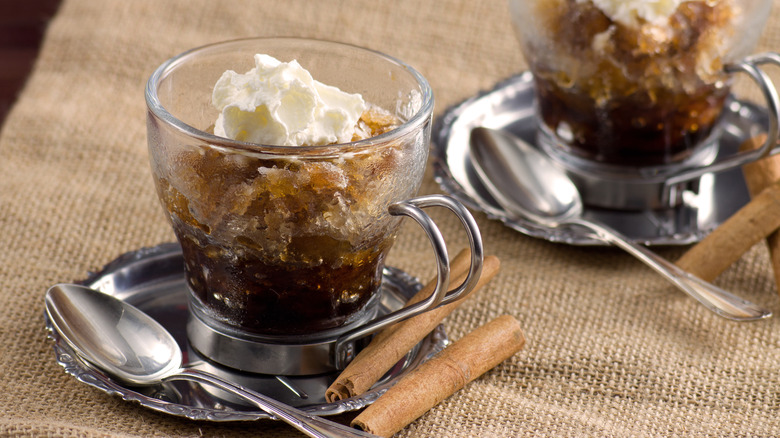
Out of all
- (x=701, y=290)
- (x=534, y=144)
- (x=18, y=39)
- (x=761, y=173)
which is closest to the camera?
(x=701, y=290)

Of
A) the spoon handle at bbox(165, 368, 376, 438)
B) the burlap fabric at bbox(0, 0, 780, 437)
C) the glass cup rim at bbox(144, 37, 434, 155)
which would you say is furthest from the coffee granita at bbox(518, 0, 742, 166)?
the spoon handle at bbox(165, 368, 376, 438)

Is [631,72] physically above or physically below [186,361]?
above

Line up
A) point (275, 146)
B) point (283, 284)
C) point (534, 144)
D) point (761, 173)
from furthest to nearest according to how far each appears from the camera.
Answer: point (534, 144) → point (761, 173) → point (283, 284) → point (275, 146)

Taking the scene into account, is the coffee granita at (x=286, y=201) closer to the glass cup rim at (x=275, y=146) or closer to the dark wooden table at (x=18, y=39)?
the glass cup rim at (x=275, y=146)

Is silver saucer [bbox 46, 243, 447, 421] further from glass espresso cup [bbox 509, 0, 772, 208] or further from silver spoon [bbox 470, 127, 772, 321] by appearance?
glass espresso cup [bbox 509, 0, 772, 208]

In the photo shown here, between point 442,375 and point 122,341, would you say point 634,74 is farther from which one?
point 122,341

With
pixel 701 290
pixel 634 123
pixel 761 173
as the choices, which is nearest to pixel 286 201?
pixel 701 290

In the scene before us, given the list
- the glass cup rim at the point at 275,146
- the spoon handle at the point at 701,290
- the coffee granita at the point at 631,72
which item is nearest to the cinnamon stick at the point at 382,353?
the glass cup rim at the point at 275,146
